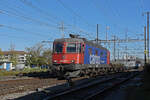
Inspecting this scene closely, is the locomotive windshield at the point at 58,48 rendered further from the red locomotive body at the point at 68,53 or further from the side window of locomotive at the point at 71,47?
the side window of locomotive at the point at 71,47

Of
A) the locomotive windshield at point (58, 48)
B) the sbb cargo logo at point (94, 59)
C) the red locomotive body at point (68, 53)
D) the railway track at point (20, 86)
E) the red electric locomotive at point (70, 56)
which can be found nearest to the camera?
the railway track at point (20, 86)

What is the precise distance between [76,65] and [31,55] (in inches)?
1759

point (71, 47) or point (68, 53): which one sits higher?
point (71, 47)

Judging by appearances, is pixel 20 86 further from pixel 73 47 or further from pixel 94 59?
pixel 94 59

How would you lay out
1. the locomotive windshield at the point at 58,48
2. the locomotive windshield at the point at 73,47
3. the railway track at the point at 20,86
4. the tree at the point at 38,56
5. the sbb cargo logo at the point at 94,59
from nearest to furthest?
the railway track at the point at 20,86 → the locomotive windshield at the point at 73,47 → the locomotive windshield at the point at 58,48 → the sbb cargo logo at the point at 94,59 → the tree at the point at 38,56

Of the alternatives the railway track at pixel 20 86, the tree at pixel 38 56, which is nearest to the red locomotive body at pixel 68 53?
the railway track at pixel 20 86

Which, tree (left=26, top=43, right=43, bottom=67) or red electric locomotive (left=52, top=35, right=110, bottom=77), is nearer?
red electric locomotive (left=52, top=35, right=110, bottom=77)

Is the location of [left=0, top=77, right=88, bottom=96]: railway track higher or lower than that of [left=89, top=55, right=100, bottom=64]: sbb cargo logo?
lower

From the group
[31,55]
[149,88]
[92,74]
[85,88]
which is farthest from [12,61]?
[149,88]

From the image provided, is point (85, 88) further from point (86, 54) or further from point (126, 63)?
point (126, 63)

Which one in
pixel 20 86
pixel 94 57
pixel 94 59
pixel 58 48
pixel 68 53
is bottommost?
pixel 20 86

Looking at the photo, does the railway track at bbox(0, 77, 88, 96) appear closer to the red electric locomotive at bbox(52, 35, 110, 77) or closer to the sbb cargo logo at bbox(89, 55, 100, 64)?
the red electric locomotive at bbox(52, 35, 110, 77)

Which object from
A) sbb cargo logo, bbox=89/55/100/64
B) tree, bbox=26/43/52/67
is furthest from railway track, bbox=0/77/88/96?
tree, bbox=26/43/52/67

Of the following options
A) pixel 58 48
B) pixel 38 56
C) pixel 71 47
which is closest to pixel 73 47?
pixel 71 47
